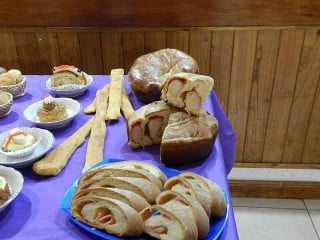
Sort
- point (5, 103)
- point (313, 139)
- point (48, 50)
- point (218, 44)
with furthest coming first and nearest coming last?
point (313, 139) → point (48, 50) → point (218, 44) → point (5, 103)

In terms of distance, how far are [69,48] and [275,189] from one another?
1445 millimetres

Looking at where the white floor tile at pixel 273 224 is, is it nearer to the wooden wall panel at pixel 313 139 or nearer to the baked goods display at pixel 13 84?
the wooden wall panel at pixel 313 139

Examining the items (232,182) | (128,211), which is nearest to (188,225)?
(128,211)

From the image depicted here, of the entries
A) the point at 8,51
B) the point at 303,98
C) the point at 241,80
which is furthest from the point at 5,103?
the point at 303,98

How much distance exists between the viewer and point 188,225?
66 centimetres

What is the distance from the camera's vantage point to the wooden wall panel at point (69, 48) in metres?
1.77

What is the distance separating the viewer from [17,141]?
3.19 feet

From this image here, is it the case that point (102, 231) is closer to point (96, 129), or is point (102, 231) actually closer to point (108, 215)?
point (108, 215)

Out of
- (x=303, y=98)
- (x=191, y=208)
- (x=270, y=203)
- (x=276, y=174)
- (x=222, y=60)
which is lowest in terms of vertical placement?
(x=270, y=203)

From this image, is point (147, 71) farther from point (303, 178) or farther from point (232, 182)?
point (303, 178)

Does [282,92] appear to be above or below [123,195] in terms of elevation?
below

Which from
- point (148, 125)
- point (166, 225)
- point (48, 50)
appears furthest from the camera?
point (48, 50)

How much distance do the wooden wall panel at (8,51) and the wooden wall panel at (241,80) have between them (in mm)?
1182

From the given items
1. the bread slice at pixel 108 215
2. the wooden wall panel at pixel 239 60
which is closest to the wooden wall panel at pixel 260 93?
the wooden wall panel at pixel 239 60
